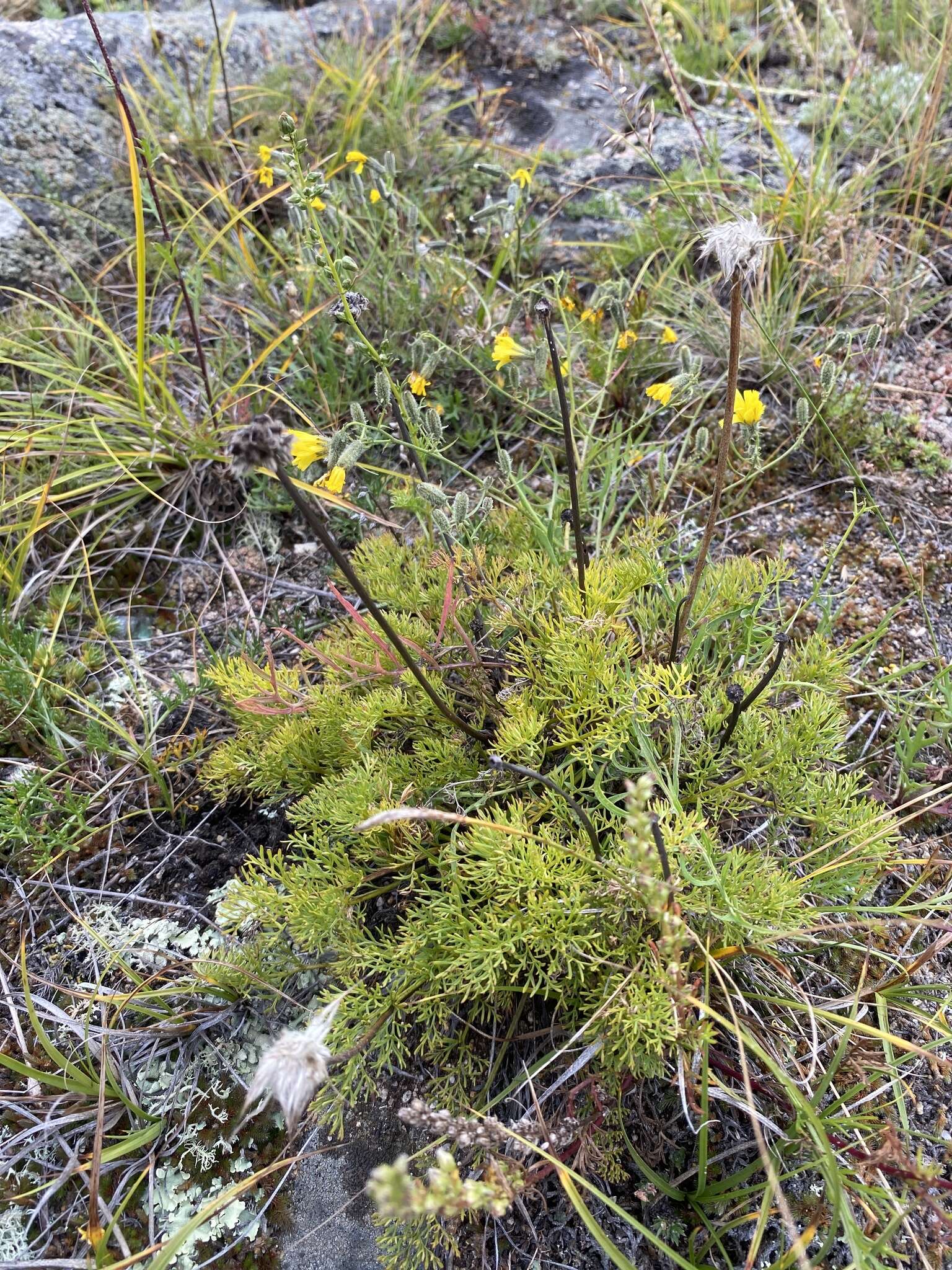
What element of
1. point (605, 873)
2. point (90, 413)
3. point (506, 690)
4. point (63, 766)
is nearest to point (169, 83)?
point (90, 413)

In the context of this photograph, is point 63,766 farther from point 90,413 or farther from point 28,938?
point 90,413

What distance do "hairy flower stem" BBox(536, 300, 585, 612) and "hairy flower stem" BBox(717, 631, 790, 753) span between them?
0.39 metres

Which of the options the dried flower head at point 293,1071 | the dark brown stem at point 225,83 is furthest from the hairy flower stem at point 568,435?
the dark brown stem at point 225,83

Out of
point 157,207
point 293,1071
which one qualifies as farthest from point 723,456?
point 157,207

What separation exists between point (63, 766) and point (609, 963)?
1583 mm

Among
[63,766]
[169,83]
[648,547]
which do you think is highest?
[169,83]

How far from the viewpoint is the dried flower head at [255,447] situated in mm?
1081

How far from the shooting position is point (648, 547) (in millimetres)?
1941

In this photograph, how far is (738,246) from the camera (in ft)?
4.09

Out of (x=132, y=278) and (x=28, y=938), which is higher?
(x=132, y=278)

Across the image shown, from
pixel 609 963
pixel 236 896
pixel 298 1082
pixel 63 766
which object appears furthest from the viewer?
pixel 63 766

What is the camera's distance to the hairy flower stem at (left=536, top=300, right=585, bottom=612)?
1.38 m

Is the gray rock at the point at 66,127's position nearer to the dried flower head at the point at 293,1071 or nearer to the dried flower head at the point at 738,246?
the dried flower head at the point at 738,246

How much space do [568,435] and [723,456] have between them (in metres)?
0.29
